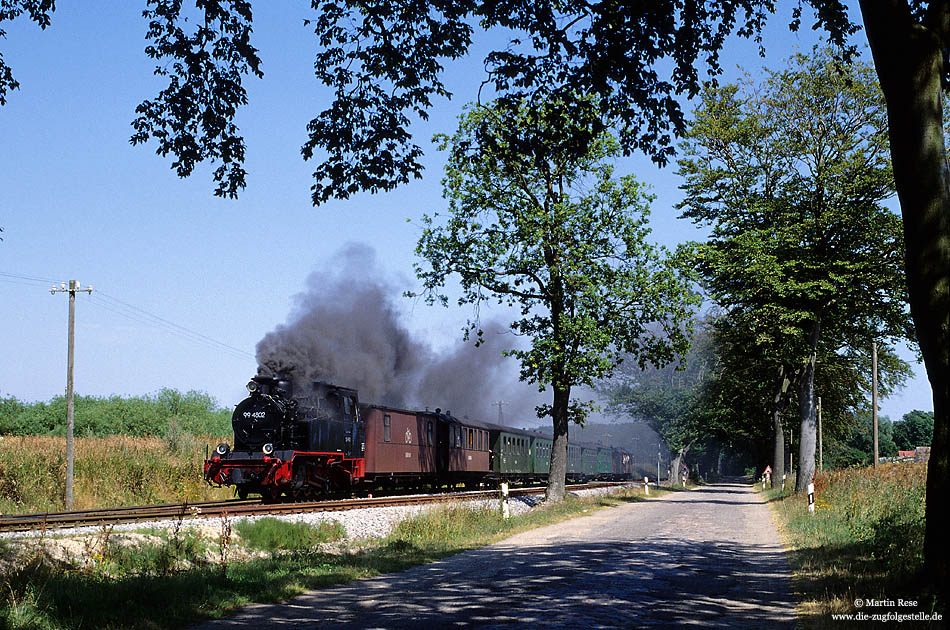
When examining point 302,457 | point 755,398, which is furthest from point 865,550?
point 755,398

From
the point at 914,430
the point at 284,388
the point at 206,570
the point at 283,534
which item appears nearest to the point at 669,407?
the point at 914,430

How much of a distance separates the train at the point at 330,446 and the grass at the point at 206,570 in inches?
248

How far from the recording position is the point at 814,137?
30.4m

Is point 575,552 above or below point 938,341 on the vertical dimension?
below

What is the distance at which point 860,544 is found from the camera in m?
13.7

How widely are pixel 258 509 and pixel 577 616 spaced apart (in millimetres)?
12533

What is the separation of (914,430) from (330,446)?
93505mm

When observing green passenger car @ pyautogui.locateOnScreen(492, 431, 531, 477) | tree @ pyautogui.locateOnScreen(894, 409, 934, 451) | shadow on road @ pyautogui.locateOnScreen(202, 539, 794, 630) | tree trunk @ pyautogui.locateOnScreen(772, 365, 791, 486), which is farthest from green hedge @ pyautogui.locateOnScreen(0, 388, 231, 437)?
tree @ pyautogui.locateOnScreen(894, 409, 934, 451)

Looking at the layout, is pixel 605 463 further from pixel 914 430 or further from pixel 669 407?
pixel 914 430

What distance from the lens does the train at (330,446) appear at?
23.6 metres

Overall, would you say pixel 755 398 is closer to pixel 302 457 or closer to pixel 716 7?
pixel 302 457

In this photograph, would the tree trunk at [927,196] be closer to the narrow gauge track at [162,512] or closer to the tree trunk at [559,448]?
the narrow gauge track at [162,512]

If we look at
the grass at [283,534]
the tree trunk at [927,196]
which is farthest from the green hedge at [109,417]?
the tree trunk at [927,196]

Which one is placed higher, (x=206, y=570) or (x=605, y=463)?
(x=206, y=570)
